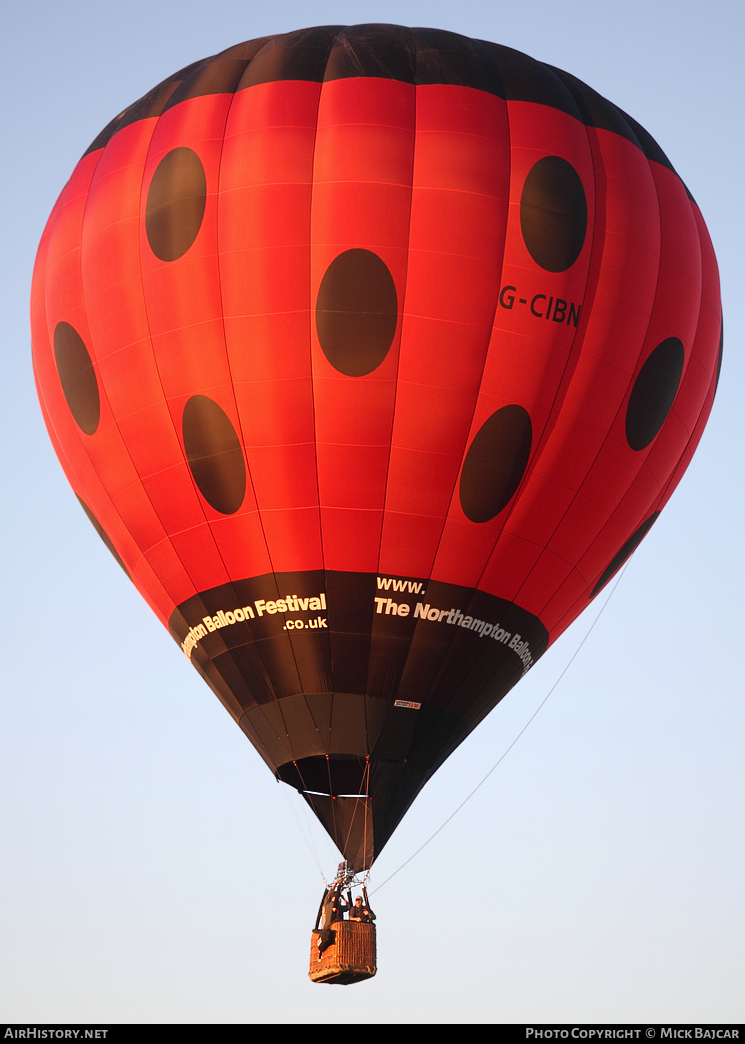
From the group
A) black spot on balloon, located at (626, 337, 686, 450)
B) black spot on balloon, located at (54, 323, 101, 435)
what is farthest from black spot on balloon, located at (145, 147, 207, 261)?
black spot on balloon, located at (626, 337, 686, 450)

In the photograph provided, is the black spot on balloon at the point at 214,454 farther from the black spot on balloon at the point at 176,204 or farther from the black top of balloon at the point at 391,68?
the black top of balloon at the point at 391,68

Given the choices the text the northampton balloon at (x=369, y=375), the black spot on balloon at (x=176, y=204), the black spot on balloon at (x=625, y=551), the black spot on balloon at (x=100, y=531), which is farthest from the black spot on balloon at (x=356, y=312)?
the black spot on balloon at (x=625, y=551)

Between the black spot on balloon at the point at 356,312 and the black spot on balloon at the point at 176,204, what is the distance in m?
1.22

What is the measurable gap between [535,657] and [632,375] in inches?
96.9

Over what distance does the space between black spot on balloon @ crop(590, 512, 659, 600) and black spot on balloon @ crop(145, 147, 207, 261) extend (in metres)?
4.47

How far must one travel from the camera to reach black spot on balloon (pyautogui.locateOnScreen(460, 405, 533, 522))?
14.1 meters

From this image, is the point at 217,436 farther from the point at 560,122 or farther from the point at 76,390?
the point at 560,122

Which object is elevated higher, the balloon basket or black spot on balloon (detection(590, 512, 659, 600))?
black spot on balloon (detection(590, 512, 659, 600))

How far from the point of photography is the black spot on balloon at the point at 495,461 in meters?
14.1

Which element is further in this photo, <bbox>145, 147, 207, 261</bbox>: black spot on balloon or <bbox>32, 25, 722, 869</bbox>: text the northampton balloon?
<bbox>145, 147, 207, 261</bbox>: black spot on balloon

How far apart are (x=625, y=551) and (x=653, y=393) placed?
5.10 feet

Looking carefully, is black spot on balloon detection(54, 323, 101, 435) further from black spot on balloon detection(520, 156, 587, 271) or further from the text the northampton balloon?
black spot on balloon detection(520, 156, 587, 271)

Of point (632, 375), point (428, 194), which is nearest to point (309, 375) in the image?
point (428, 194)

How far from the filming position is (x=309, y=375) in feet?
45.7
